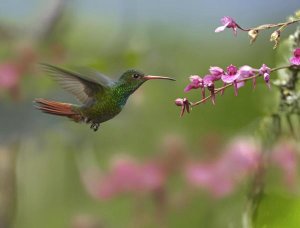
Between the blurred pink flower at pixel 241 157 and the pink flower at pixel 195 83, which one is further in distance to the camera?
the blurred pink flower at pixel 241 157

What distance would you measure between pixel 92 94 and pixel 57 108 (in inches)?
2.2

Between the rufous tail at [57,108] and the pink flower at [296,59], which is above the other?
the pink flower at [296,59]

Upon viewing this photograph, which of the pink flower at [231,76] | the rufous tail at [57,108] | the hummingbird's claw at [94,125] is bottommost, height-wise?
the hummingbird's claw at [94,125]

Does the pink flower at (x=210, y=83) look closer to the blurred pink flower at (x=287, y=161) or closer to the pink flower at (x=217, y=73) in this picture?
the pink flower at (x=217, y=73)

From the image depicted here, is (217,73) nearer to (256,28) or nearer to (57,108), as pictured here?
(256,28)

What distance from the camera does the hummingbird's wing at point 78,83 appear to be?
22.0 inches

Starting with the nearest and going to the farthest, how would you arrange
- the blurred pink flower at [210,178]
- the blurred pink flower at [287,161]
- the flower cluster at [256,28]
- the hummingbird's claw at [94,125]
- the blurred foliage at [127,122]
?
the flower cluster at [256,28] → the hummingbird's claw at [94,125] → the blurred pink flower at [287,161] → the blurred foliage at [127,122] → the blurred pink flower at [210,178]

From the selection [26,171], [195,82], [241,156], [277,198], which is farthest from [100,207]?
[195,82]

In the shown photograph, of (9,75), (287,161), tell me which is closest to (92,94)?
(287,161)

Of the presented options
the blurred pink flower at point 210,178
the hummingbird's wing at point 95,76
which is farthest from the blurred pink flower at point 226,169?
the hummingbird's wing at point 95,76

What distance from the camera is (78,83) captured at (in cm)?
58

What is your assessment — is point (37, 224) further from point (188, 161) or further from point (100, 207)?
point (188, 161)

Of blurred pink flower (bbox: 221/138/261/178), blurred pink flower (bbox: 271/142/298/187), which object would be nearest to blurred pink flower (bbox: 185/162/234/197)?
blurred pink flower (bbox: 221/138/261/178)

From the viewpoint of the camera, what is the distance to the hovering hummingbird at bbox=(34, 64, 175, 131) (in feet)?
1.75
